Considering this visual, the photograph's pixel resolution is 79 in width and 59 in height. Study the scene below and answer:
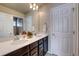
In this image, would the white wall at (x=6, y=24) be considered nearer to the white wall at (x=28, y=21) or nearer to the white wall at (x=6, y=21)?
the white wall at (x=6, y=21)

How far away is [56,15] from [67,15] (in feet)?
1.60

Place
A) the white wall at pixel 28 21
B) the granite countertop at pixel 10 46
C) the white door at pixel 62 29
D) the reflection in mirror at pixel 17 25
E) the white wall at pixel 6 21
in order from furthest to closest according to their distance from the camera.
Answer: the white door at pixel 62 29 < the white wall at pixel 28 21 < the reflection in mirror at pixel 17 25 < the white wall at pixel 6 21 < the granite countertop at pixel 10 46

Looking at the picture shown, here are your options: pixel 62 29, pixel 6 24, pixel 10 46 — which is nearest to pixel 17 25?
pixel 6 24

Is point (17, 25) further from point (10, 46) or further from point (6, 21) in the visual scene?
point (10, 46)

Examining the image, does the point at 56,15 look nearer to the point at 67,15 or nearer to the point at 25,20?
the point at 67,15

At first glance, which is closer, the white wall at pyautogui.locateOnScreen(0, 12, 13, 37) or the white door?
the white wall at pyautogui.locateOnScreen(0, 12, 13, 37)

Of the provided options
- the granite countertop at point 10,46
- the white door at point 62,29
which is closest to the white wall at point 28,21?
the granite countertop at point 10,46

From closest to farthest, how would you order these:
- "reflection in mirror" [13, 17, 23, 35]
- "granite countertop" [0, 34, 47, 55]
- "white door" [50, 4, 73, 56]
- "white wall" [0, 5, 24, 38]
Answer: "granite countertop" [0, 34, 47, 55] → "white wall" [0, 5, 24, 38] → "reflection in mirror" [13, 17, 23, 35] → "white door" [50, 4, 73, 56]

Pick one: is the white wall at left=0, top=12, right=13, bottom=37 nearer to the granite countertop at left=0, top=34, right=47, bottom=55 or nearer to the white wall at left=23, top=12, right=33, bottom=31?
the granite countertop at left=0, top=34, right=47, bottom=55

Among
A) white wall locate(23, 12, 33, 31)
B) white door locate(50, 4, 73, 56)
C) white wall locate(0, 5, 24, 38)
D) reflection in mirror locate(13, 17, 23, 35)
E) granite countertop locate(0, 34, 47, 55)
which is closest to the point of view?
granite countertop locate(0, 34, 47, 55)

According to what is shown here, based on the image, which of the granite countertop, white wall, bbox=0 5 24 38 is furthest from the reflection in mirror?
the granite countertop

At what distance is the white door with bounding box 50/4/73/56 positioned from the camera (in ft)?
11.4

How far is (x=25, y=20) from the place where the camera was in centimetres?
257

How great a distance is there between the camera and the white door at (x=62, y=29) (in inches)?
137
